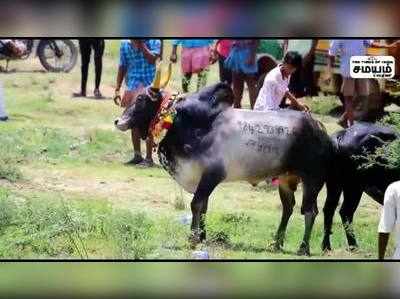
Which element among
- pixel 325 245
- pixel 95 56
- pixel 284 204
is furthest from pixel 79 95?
pixel 325 245

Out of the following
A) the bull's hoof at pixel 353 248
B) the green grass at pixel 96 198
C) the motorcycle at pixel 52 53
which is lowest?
the bull's hoof at pixel 353 248

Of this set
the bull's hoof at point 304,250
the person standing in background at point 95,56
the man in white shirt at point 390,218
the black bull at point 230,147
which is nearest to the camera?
the man in white shirt at point 390,218

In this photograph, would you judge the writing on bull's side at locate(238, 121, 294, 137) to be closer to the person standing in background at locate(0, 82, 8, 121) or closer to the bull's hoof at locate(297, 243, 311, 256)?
the bull's hoof at locate(297, 243, 311, 256)

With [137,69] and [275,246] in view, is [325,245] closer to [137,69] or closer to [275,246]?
[275,246]

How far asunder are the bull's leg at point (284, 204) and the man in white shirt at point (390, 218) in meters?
0.62

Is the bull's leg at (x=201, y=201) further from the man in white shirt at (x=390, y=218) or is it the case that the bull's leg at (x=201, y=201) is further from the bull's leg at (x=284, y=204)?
the man in white shirt at (x=390, y=218)

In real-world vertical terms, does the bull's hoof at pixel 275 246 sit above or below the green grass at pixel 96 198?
below

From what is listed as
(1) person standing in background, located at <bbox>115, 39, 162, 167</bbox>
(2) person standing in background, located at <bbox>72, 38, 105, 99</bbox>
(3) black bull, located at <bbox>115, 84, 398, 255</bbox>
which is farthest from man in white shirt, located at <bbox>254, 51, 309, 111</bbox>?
(2) person standing in background, located at <bbox>72, 38, 105, 99</bbox>

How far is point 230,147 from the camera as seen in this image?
7.50 metres

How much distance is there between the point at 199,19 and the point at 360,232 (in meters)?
1.88

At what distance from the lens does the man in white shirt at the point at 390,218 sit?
7.14 m

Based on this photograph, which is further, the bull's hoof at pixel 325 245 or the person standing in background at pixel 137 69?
the bull's hoof at pixel 325 245

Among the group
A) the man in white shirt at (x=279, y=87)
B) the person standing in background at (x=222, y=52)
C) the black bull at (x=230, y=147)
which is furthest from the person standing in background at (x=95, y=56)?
the man in white shirt at (x=279, y=87)

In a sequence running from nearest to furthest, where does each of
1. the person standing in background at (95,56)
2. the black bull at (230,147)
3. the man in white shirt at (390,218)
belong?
the man in white shirt at (390,218), the person standing in background at (95,56), the black bull at (230,147)
